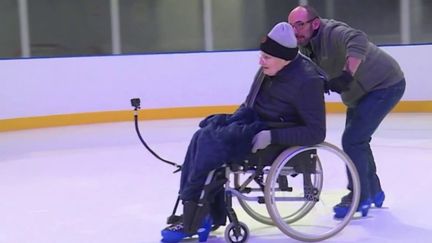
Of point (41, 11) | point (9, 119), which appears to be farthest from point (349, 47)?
point (41, 11)

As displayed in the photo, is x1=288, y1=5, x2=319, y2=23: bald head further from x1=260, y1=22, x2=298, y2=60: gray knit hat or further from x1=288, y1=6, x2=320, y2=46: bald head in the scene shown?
x1=260, y1=22, x2=298, y2=60: gray knit hat

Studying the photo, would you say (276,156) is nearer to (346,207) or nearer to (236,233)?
(236,233)

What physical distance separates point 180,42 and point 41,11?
1665 mm

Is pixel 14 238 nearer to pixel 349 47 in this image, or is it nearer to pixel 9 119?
pixel 349 47

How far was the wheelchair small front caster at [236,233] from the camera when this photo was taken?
288 cm

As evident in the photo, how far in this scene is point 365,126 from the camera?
3.28 m

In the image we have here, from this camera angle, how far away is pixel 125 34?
8961 mm

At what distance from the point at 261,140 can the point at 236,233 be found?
1.21 feet

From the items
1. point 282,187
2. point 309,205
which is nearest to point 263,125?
point 282,187

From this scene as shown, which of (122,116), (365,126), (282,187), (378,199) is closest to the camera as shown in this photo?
(282,187)

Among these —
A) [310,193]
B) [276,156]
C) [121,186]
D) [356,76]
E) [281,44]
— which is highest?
[281,44]

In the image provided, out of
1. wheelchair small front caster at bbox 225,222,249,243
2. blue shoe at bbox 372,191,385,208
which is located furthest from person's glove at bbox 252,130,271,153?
blue shoe at bbox 372,191,385,208

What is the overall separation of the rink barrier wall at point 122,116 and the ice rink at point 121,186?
196 millimetres

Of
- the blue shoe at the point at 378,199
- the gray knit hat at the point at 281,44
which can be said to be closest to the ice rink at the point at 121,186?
the blue shoe at the point at 378,199
